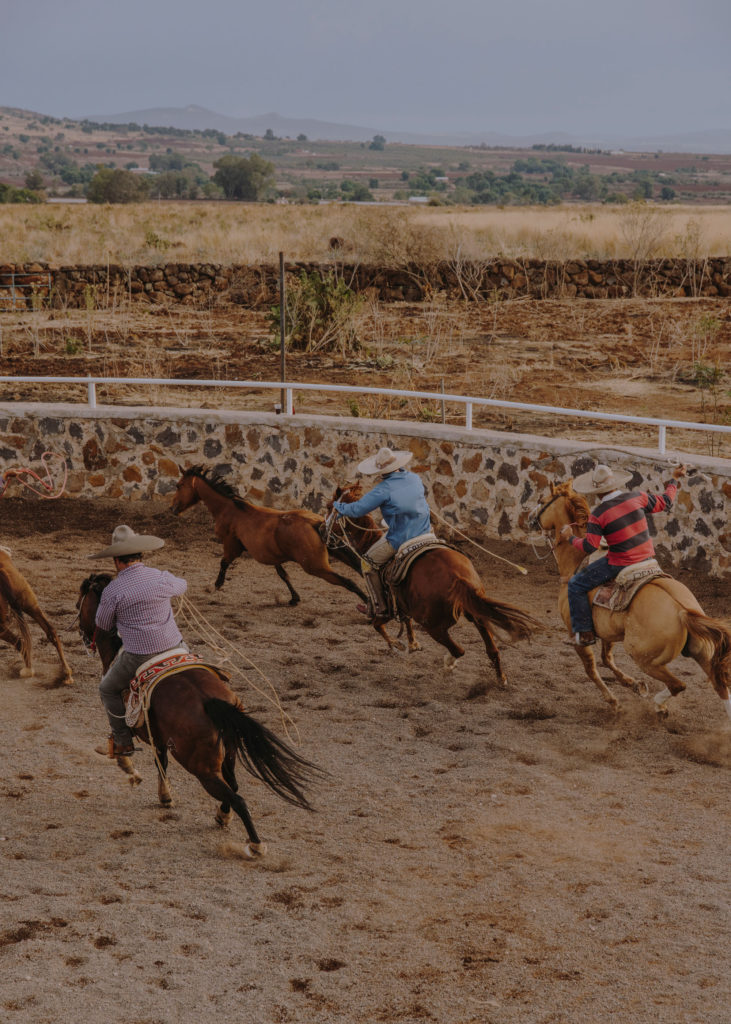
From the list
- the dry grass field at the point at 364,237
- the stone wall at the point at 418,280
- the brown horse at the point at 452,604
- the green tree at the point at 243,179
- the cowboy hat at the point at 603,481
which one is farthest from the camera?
the green tree at the point at 243,179

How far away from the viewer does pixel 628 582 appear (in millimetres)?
8461

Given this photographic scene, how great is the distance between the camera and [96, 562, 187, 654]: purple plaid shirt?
720cm

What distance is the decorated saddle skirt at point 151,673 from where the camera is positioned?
7.13 metres

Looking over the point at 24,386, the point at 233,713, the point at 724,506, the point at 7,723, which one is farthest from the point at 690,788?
the point at 24,386

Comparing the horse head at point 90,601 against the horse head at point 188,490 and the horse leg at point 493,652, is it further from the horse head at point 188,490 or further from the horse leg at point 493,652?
the horse head at point 188,490

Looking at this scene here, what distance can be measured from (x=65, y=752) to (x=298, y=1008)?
3.44 m

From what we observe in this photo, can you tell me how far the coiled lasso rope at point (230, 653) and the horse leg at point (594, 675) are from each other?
2.32 metres

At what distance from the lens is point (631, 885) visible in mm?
6496

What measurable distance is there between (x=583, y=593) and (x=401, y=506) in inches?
67.7

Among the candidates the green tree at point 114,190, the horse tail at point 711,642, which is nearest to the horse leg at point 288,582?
the horse tail at point 711,642

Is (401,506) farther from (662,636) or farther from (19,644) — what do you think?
(19,644)

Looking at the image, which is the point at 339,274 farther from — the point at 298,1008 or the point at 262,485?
the point at 298,1008

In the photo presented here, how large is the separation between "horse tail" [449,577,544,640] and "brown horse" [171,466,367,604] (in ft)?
5.85

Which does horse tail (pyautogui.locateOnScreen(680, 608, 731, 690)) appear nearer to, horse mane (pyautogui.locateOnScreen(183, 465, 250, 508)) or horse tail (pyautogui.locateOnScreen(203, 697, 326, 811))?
horse tail (pyautogui.locateOnScreen(203, 697, 326, 811))
